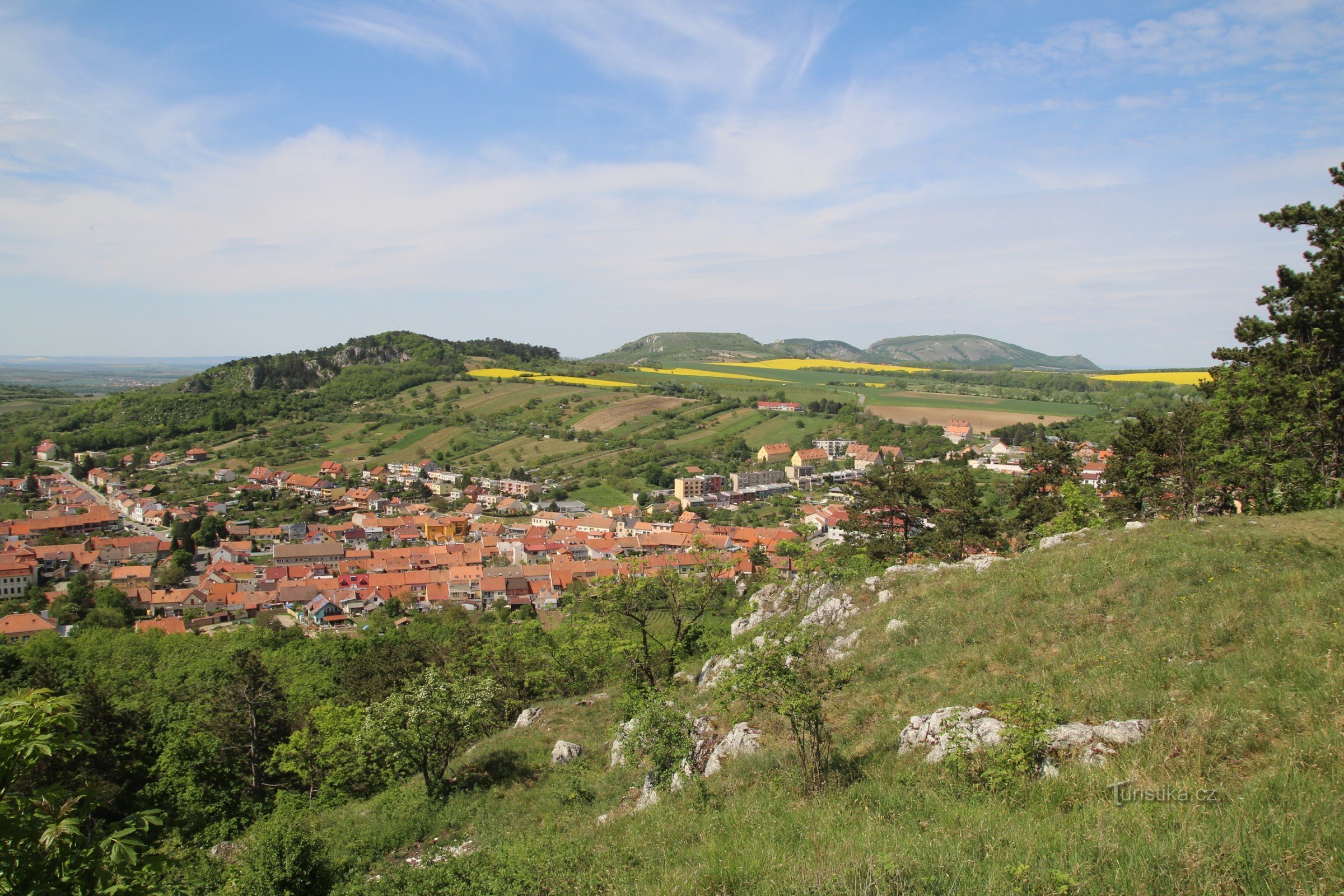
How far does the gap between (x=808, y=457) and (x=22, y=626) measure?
266 feet

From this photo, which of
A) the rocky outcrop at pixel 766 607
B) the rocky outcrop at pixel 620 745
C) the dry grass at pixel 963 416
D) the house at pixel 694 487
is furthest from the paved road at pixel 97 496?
the dry grass at pixel 963 416

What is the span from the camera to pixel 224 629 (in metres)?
43.2

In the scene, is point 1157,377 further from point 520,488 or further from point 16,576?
point 16,576

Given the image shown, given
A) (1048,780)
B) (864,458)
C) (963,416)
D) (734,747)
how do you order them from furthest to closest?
(963,416), (864,458), (734,747), (1048,780)

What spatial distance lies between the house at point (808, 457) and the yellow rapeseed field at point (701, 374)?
6114 centimetres


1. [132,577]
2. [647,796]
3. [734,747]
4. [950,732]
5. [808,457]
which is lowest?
[132,577]

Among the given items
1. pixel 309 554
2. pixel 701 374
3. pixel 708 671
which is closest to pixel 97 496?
pixel 309 554

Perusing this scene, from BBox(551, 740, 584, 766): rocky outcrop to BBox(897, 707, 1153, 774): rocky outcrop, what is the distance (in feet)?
29.6

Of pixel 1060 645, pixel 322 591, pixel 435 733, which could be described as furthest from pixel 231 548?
pixel 1060 645

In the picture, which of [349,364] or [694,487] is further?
[349,364]

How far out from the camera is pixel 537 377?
154750 mm

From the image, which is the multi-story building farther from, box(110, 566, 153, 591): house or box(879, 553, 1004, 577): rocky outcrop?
box(879, 553, 1004, 577): rocky outcrop

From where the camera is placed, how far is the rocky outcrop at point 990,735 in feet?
22.3

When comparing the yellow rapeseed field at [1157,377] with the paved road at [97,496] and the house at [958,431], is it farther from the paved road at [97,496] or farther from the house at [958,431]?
the paved road at [97,496]
